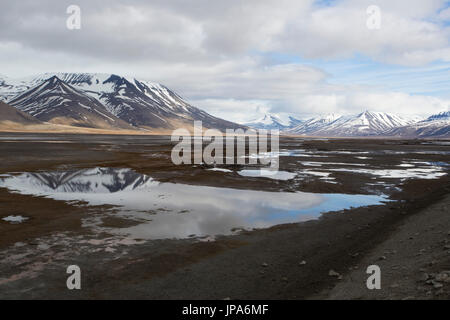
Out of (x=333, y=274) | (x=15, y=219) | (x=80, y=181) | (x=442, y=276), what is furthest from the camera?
(x=80, y=181)

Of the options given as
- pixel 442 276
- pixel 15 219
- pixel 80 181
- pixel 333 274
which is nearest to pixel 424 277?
pixel 442 276

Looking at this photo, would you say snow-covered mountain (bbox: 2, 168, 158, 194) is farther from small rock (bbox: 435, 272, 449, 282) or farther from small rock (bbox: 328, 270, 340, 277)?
small rock (bbox: 435, 272, 449, 282)

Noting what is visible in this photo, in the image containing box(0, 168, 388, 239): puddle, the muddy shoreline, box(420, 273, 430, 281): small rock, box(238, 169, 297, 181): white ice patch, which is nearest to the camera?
box(420, 273, 430, 281): small rock

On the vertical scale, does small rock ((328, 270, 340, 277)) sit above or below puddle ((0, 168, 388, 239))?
below

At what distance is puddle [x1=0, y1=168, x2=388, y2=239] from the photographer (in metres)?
15.0

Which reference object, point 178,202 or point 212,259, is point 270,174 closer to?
point 178,202

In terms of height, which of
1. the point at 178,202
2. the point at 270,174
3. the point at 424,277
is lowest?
the point at 178,202

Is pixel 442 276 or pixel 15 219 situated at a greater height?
pixel 442 276

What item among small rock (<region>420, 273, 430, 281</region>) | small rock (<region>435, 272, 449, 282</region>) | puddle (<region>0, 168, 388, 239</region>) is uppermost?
small rock (<region>435, 272, 449, 282</region>)

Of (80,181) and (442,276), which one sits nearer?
(442,276)

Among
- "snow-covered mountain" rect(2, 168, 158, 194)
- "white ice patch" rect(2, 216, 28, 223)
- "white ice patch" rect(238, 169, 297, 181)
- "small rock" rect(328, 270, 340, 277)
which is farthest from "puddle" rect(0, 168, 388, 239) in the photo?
"white ice patch" rect(238, 169, 297, 181)

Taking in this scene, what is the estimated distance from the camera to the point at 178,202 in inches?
784
